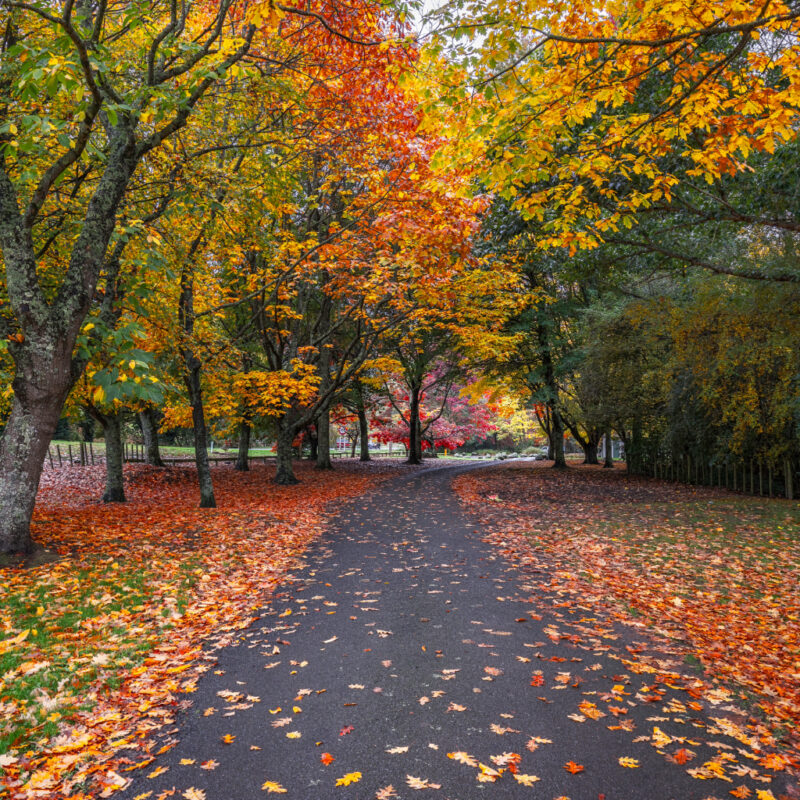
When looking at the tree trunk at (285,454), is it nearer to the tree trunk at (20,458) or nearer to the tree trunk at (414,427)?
the tree trunk at (414,427)

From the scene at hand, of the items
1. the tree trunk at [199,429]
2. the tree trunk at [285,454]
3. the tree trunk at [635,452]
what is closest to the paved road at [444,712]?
the tree trunk at [199,429]

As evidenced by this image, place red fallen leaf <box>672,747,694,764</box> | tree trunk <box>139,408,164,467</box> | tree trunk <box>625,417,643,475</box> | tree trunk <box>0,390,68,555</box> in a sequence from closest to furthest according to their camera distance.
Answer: red fallen leaf <box>672,747,694,764</box>, tree trunk <box>0,390,68,555</box>, tree trunk <box>625,417,643,475</box>, tree trunk <box>139,408,164,467</box>

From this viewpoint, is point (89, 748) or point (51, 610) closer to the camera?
point (89, 748)

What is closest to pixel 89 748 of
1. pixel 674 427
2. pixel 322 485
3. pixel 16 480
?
pixel 16 480

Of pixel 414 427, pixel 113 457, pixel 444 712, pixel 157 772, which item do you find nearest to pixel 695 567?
pixel 444 712

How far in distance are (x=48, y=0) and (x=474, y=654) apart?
27.7 ft

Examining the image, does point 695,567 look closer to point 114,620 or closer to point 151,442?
point 114,620

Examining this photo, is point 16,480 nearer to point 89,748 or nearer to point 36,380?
point 36,380

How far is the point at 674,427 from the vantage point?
1648 centimetres

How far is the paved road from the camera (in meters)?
2.88

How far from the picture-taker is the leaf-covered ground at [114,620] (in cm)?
328

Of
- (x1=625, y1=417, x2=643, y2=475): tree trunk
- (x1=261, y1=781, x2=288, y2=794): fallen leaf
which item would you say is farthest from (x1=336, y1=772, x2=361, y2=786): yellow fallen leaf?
(x1=625, y1=417, x2=643, y2=475): tree trunk

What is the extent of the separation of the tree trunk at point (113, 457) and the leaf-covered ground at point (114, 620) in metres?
1.85

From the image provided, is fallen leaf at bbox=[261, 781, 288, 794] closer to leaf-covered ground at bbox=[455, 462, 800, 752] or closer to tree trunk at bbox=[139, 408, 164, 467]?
leaf-covered ground at bbox=[455, 462, 800, 752]
